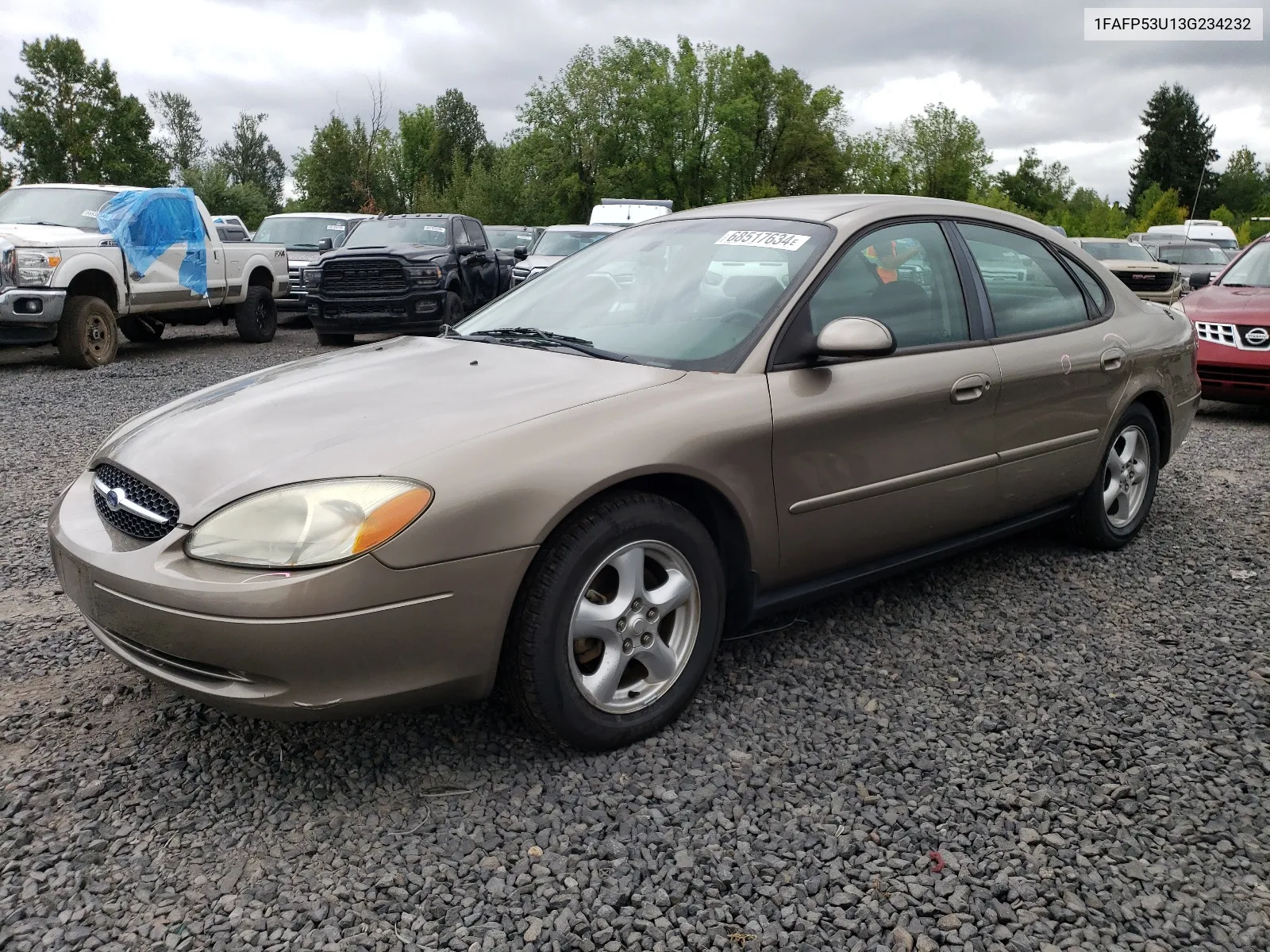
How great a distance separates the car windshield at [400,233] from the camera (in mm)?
14406

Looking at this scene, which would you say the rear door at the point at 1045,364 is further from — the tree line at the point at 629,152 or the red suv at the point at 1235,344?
the tree line at the point at 629,152

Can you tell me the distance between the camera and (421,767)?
2814 millimetres

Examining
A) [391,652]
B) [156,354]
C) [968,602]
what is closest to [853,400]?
[968,602]

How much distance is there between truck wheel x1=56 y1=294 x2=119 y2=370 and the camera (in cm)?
1102

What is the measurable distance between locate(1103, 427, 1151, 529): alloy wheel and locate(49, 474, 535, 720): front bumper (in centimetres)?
307

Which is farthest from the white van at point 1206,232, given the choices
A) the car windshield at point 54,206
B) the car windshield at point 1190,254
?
the car windshield at point 54,206

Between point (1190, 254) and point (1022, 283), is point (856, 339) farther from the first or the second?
point (1190, 254)

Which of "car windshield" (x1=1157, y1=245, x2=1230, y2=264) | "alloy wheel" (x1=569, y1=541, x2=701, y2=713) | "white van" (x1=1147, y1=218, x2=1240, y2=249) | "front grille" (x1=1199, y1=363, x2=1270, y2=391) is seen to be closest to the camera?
"alloy wheel" (x1=569, y1=541, x2=701, y2=713)

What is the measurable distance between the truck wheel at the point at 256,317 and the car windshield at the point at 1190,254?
56.8 feet

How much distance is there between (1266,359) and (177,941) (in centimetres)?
868

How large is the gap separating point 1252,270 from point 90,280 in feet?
37.8

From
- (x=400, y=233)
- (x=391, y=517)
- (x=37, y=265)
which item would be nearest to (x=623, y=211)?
(x=400, y=233)

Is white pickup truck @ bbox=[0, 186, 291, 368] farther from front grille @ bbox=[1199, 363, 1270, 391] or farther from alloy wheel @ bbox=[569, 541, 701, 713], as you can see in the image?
front grille @ bbox=[1199, 363, 1270, 391]

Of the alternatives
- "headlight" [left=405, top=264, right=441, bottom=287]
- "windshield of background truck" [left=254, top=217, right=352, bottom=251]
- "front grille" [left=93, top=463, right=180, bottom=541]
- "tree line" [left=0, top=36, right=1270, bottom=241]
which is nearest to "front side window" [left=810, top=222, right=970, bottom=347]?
"front grille" [left=93, top=463, right=180, bottom=541]
